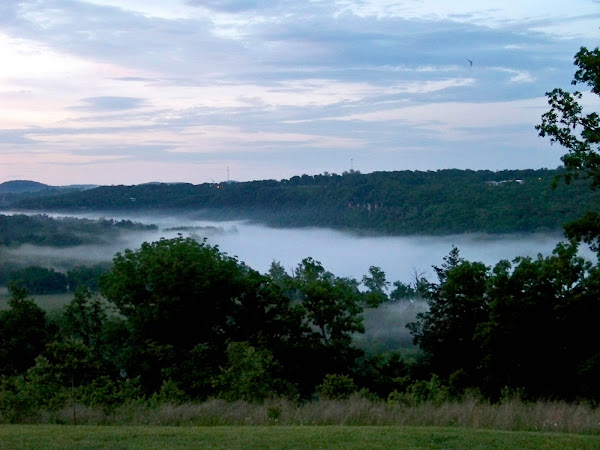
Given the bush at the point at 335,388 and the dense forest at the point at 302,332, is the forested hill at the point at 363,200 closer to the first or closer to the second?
the dense forest at the point at 302,332

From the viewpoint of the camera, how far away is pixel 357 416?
13.2m

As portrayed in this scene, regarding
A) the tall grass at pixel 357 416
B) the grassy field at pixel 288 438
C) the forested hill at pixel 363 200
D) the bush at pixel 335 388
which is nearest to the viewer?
the grassy field at pixel 288 438

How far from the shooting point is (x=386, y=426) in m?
11.9

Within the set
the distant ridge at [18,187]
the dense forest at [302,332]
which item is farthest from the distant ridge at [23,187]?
the dense forest at [302,332]

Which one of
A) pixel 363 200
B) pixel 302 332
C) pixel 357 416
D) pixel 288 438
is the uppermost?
pixel 363 200

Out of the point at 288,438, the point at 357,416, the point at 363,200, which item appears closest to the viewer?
the point at 288,438

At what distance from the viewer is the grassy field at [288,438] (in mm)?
10047

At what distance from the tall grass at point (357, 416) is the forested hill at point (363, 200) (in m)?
77.0

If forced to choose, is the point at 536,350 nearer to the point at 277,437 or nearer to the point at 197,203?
the point at 277,437

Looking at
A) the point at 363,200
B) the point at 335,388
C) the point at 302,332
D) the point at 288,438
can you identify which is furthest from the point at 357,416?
the point at 363,200

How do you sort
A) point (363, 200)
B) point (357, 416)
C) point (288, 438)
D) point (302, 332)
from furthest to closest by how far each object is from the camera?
point (363, 200)
point (302, 332)
point (357, 416)
point (288, 438)

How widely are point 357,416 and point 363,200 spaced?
362 ft

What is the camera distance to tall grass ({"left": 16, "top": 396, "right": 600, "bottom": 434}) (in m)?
12.2

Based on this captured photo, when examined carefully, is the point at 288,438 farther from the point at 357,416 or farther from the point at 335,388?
the point at 335,388
